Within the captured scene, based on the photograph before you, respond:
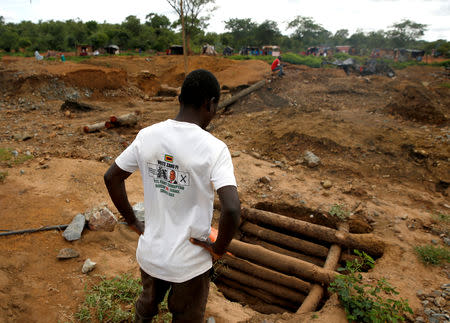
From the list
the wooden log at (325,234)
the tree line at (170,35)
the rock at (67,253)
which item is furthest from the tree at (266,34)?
the rock at (67,253)

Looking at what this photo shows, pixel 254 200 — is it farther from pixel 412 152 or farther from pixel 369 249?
pixel 412 152

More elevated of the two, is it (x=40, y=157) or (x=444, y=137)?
(x=444, y=137)

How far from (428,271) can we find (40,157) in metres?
6.31

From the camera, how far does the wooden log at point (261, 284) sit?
11.1 feet

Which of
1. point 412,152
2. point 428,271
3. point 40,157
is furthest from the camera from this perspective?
point 412,152

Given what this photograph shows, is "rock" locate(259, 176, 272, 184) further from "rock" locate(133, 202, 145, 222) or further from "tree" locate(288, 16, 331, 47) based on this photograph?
"tree" locate(288, 16, 331, 47)

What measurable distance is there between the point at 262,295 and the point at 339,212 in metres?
1.65

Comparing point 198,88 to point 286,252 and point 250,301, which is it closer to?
point 250,301

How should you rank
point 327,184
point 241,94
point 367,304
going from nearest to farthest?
1. point 367,304
2. point 327,184
3. point 241,94

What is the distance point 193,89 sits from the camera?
140 centimetres

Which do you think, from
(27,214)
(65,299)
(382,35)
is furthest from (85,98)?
(382,35)

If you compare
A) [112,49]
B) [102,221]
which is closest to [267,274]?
[102,221]

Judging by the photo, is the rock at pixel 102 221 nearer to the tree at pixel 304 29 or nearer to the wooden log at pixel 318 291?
the wooden log at pixel 318 291

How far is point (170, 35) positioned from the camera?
3206cm
